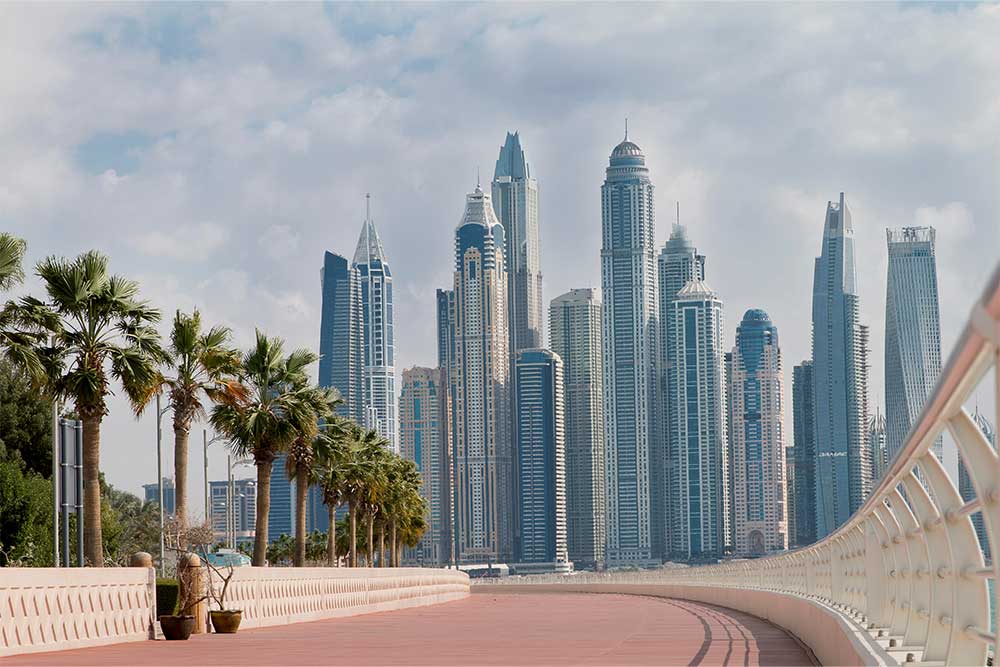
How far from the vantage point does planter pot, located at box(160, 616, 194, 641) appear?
2774 cm

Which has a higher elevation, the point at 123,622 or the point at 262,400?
the point at 262,400

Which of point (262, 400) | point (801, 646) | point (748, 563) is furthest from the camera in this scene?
point (262, 400)

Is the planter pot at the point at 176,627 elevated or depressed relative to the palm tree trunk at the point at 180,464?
depressed

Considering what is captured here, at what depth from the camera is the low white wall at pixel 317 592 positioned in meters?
33.8

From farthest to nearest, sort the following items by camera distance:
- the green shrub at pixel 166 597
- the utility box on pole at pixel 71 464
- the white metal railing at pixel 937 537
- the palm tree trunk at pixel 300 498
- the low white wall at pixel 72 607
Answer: the palm tree trunk at pixel 300 498 → the utility box on pole at pixel 71 464 → the green shrub at pixel 166 597 → the low white wall at pixel 72 607 → the white metal railing at pixel 937 537

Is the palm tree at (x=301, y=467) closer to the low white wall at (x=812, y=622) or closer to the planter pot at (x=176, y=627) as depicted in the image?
the low white wall at (x=812, y=622)

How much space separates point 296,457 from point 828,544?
127ft

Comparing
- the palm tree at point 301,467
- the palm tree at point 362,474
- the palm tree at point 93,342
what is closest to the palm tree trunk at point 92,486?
the palm tree at point 93,342

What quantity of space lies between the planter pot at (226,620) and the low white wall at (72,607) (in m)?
1.59

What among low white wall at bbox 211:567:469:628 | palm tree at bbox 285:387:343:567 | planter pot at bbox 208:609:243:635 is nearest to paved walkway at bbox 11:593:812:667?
planter pot at bbox 208:609:243:635

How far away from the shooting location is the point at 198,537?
47.7 metres

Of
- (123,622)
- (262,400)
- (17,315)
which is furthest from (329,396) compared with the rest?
(123,622)

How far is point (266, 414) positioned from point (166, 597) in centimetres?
1426

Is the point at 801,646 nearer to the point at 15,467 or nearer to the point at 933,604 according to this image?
the point at 933,604
